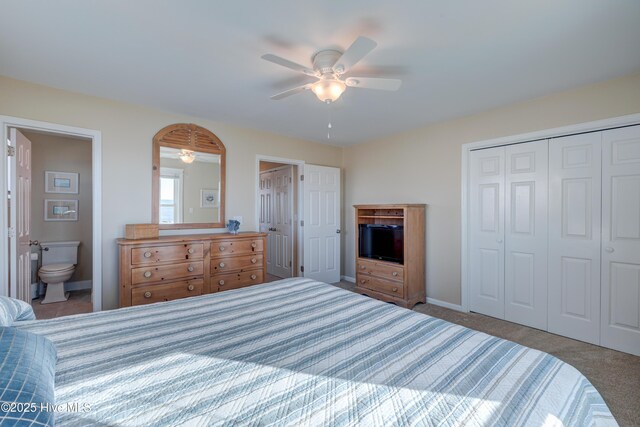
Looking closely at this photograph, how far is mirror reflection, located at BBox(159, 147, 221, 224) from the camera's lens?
11.3 ft

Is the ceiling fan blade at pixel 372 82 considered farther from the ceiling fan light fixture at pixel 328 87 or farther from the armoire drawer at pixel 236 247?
the armoire drawer at pixel 236 247

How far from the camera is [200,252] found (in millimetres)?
3184

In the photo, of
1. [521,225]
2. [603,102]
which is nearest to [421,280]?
[521,225]

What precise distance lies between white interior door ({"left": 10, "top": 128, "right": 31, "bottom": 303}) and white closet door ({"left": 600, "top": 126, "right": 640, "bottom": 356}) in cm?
543

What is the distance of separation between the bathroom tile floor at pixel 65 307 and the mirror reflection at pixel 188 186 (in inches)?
61.9

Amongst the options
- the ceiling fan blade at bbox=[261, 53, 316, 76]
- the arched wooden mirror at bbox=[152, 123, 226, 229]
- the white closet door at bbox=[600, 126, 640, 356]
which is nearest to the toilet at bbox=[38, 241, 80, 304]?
the arched wooden mirror at bbox=[152, 123, 226, 229]

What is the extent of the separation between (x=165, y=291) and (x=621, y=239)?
4.30 m

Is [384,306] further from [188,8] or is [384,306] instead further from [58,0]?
[58,0]

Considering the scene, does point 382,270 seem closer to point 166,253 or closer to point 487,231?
point 487,231

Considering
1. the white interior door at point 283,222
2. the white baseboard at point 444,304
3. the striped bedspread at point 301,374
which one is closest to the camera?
the striped bedspread at point 301,374

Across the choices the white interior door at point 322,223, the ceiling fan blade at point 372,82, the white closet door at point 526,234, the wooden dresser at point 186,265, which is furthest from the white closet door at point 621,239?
the wooden dresser at point 186,265

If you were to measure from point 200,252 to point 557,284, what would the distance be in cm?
372

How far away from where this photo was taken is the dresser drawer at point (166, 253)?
9.23 ft

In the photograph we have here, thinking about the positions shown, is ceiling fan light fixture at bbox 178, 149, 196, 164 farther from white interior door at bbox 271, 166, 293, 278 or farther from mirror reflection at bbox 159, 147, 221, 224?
white interior door at bbox 271, 166, 293, 278
